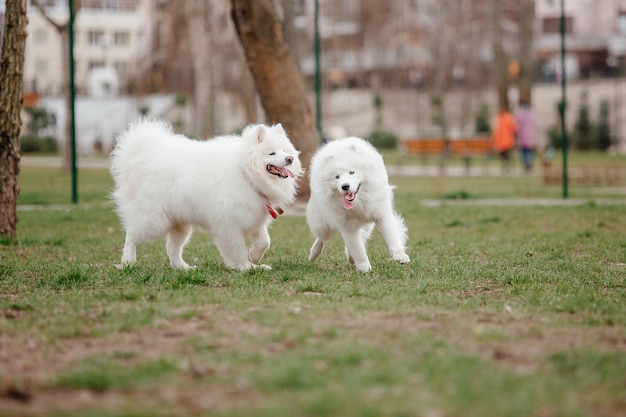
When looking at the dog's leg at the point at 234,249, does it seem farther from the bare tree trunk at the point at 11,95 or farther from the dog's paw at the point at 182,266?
the bare tree trunk at the point at 11,95

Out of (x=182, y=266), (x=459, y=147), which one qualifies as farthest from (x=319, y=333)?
(x=459, y=147)

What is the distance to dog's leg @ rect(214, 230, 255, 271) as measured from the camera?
825 cm

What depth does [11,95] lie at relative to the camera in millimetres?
10625

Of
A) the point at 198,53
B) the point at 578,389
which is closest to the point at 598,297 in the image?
the point at 578,389

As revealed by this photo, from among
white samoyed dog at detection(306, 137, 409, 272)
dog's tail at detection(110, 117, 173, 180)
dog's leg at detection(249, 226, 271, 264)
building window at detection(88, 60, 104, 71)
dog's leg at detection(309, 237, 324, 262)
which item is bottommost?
dog's leg at detection(309, 237, 324, 262)

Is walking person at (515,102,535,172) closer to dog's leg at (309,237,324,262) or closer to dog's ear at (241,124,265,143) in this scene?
dog's leg at (309,237,324,262)

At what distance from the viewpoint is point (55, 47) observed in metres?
28.8

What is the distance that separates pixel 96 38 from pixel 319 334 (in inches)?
793

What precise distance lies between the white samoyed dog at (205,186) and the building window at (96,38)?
15856 mm

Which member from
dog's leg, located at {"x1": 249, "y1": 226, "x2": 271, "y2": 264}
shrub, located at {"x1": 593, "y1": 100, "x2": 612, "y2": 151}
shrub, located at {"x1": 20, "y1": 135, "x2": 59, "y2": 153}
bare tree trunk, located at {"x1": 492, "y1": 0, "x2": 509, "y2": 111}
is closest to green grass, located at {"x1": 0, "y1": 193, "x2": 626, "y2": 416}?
dog's leg, located at {"x1": 249, "y1": 226, "x2": 271, "y2": 264}

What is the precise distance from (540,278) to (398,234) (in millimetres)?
1401

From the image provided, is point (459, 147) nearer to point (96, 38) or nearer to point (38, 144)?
point (96, 38)

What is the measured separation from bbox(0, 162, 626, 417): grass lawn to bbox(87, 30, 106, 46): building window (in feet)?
47.9

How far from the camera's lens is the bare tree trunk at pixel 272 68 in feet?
47.1
